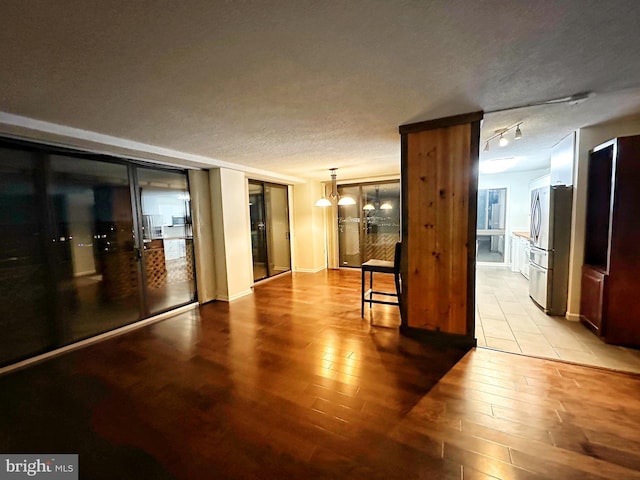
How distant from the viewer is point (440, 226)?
283 cm

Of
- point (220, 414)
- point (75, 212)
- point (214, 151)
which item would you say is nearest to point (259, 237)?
point (214, 151)

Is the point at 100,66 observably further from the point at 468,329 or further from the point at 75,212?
the point at 468,329

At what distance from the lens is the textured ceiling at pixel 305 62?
1241 mm

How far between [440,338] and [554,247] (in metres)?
2.08

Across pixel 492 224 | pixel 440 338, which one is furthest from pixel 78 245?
pixel 492 224

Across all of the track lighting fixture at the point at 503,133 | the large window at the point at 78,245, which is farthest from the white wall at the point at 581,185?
the large window at the point at 78,245

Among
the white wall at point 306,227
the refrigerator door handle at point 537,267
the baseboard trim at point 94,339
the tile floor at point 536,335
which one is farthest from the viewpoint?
the white wall at point 306,227

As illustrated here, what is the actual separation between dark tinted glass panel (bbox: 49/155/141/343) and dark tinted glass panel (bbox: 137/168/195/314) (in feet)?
0.72

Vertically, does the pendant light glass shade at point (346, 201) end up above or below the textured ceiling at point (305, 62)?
below

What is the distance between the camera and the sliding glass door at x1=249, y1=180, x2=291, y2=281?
18.9ft

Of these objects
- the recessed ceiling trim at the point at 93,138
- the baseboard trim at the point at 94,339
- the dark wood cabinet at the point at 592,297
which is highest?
the recessed ceiling trim at the point at 93,138

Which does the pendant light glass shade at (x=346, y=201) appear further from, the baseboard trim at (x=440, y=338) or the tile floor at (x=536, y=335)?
the baseboard trim at (x=440, y=338)

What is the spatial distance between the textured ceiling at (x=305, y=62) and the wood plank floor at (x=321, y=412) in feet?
7.77

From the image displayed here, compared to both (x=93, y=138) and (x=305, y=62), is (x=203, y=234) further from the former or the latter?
(x=305, y=62)
